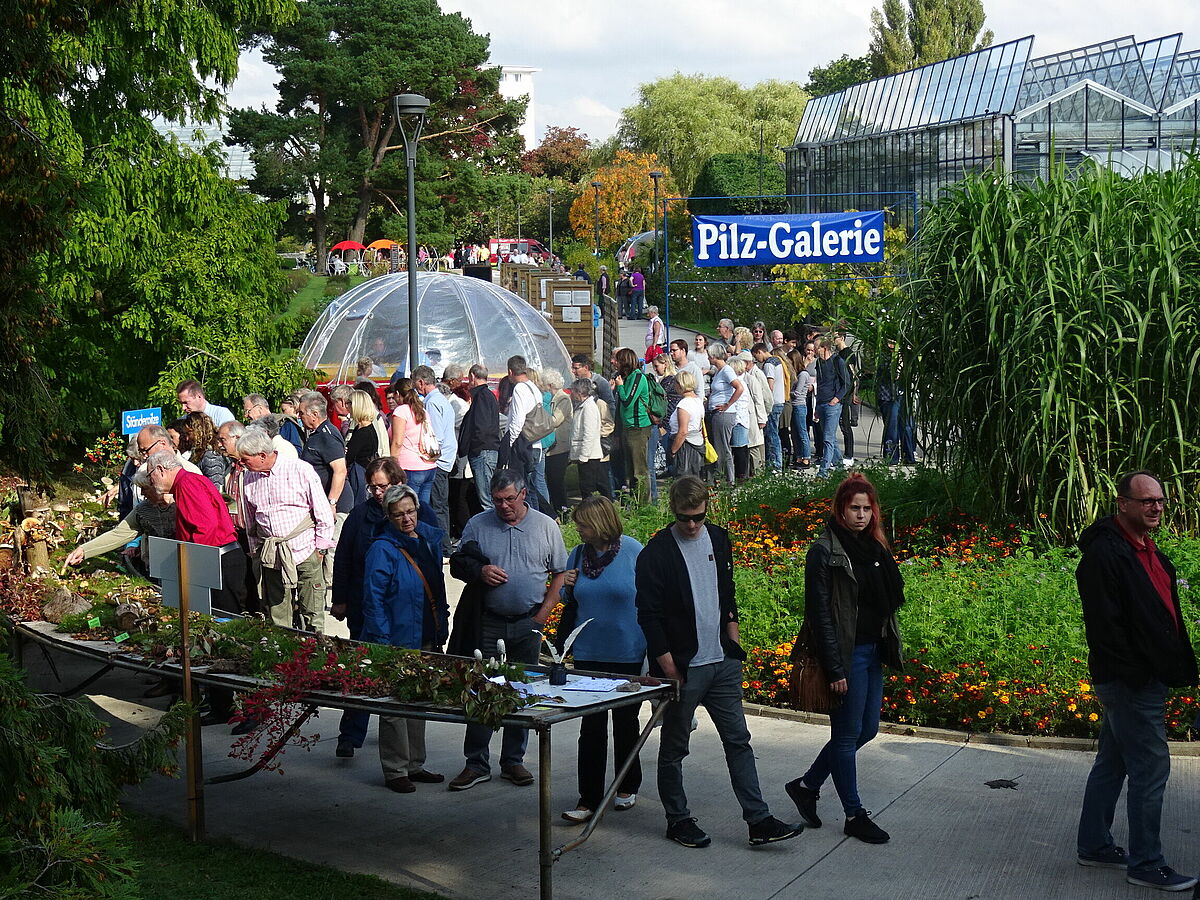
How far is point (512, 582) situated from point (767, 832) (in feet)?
5.96

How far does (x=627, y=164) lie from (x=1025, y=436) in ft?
192

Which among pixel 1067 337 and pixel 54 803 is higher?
pixel 1067 337

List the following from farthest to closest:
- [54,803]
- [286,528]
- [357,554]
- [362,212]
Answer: [362,212]
[286,528]
[357,554]
[54,803]

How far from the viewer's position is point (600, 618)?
6.61 metres

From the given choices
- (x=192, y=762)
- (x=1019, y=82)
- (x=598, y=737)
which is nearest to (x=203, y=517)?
(x=192, y=762)

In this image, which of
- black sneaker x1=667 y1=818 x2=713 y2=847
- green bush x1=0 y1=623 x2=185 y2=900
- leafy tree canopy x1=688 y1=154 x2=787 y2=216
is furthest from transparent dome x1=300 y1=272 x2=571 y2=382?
leafy tree canopy x1=688 y1=154 x2=787 y2=216

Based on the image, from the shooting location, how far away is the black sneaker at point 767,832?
6.22 meters

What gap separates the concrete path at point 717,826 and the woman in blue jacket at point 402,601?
205 millimetres

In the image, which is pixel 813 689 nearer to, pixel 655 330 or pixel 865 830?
pixel 865 830

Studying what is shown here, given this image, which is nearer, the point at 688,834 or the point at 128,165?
the point at 688,834

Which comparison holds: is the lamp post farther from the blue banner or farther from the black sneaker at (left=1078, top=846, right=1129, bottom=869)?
the black sneaker at (left=1078, top=846, right=1129, bottom=869)

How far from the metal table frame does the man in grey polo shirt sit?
27.0 inches

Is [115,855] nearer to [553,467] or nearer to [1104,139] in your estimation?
[553,467]

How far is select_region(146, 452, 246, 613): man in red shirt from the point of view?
8234mm
